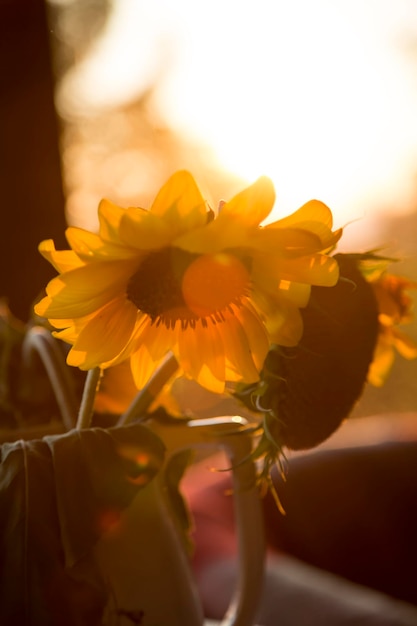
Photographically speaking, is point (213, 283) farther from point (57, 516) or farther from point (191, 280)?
point (57, 516)

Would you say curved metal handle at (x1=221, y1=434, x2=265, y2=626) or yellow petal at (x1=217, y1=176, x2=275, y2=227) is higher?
yellow petal at (x1=217, y1=176, x2=275, y2=227)

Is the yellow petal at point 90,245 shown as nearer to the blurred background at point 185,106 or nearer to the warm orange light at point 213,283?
the warm orange light at point 213,283

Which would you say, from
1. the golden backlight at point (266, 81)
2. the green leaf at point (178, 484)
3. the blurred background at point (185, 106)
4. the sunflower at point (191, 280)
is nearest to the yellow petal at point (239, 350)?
the sunflower at point (191, 280)

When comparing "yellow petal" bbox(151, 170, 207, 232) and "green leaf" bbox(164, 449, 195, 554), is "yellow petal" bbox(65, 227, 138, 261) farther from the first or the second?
"green leaf" bbox(164, 449, 195, 554)

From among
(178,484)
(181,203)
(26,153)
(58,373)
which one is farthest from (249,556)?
(26,153)

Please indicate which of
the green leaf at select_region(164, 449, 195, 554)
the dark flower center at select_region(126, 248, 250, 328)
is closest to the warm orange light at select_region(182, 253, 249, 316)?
the dark flower center at select_region(126, 248, 250, 328)

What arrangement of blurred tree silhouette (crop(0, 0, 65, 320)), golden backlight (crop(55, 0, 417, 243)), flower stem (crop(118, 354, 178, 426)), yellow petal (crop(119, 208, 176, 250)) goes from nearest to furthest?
yellow petal (crop(119, 208, 176, 250)), flower stem (crop(118, 354, 178, 426)), blurred tree silhouette (crop(0, 0, 65, 320)), golden backlight (crop(55, 0, 417, 243))
